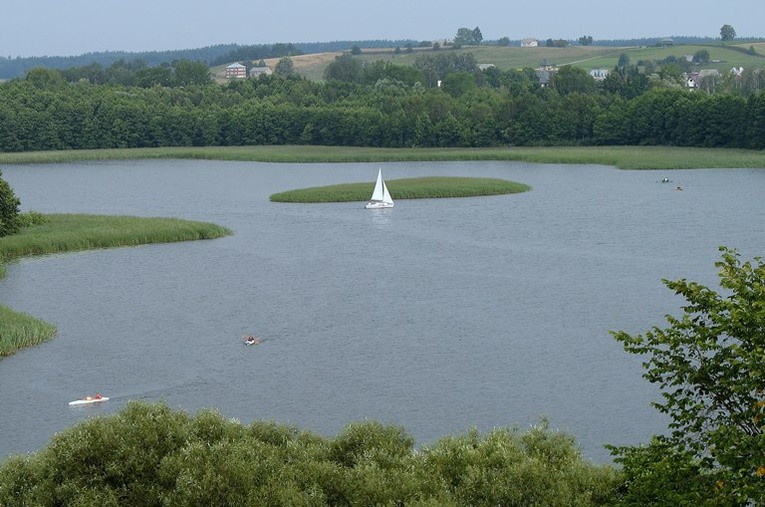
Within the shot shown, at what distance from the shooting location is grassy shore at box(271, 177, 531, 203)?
3004 inches

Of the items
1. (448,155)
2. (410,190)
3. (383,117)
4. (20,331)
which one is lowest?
(448,155)

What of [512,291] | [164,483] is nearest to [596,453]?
[164,483]

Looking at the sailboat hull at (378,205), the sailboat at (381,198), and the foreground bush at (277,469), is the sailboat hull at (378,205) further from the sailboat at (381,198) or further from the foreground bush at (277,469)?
the foreground bush at (277,469)

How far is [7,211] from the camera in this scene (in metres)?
56.0

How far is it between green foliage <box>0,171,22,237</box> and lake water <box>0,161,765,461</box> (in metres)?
4.19

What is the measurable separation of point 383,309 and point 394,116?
251 feet

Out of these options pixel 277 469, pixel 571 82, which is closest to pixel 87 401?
pixel 277 469

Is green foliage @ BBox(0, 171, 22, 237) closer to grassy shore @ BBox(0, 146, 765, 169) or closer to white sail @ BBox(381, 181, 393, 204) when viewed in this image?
white sail @ BBox(381, 181, 393, 204)

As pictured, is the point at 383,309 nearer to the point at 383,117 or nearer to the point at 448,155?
the point at 448,155

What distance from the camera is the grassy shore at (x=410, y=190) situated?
250 feet

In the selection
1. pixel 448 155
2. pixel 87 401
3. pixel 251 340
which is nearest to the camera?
pixel 87 401

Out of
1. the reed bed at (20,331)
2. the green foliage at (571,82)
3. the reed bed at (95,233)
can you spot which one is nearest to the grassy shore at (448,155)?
the green foliage at (571,82)

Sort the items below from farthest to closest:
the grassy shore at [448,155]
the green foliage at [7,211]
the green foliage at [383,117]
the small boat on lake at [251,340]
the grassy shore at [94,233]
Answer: the green foliage at [383,117], the grassy shore at [448,155], the green foliage at [7,211], the grassy shore at [94,233], the small boat on lake at [251,340]

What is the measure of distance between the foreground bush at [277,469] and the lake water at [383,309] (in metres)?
6.14
